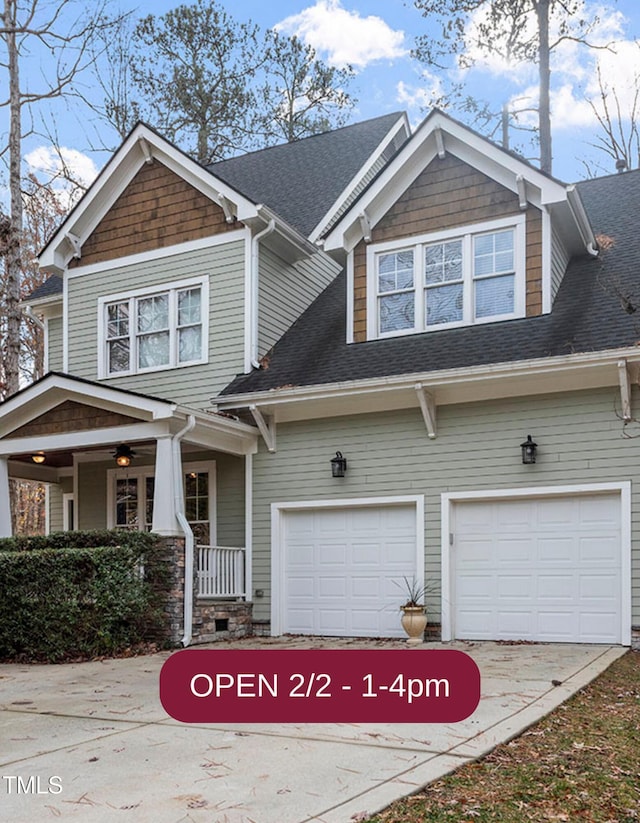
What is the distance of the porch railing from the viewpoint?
10984 millimetres

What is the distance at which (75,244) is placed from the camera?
14.0m

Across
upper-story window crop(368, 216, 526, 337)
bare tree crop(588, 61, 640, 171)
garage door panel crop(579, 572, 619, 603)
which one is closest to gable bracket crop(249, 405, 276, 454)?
upper-story window crop(368, 216, 526, 337)

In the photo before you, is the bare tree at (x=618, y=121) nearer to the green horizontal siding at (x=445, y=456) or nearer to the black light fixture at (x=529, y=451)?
the green horizontal siding at (x=445, y=456)

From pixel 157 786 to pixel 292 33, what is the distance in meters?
24.1

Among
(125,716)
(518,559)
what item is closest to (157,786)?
(125,716)

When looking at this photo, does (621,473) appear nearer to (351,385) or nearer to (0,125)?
(351,385)

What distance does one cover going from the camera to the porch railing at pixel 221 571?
1098 centimetres

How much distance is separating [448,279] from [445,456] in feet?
8.25

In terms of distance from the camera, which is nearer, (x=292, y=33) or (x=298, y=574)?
(x=298, y=574)

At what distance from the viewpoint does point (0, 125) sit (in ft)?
65.0

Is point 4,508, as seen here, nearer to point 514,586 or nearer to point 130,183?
point 130,183

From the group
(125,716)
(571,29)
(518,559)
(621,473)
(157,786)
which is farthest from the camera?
(571,29)

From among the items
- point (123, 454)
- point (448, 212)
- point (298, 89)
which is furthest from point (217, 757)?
point (298, 89)

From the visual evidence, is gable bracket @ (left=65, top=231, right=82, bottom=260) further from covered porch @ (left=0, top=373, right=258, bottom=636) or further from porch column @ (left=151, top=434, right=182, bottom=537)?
porch column @ (left=151, top=434, right=182, bottom=537)
